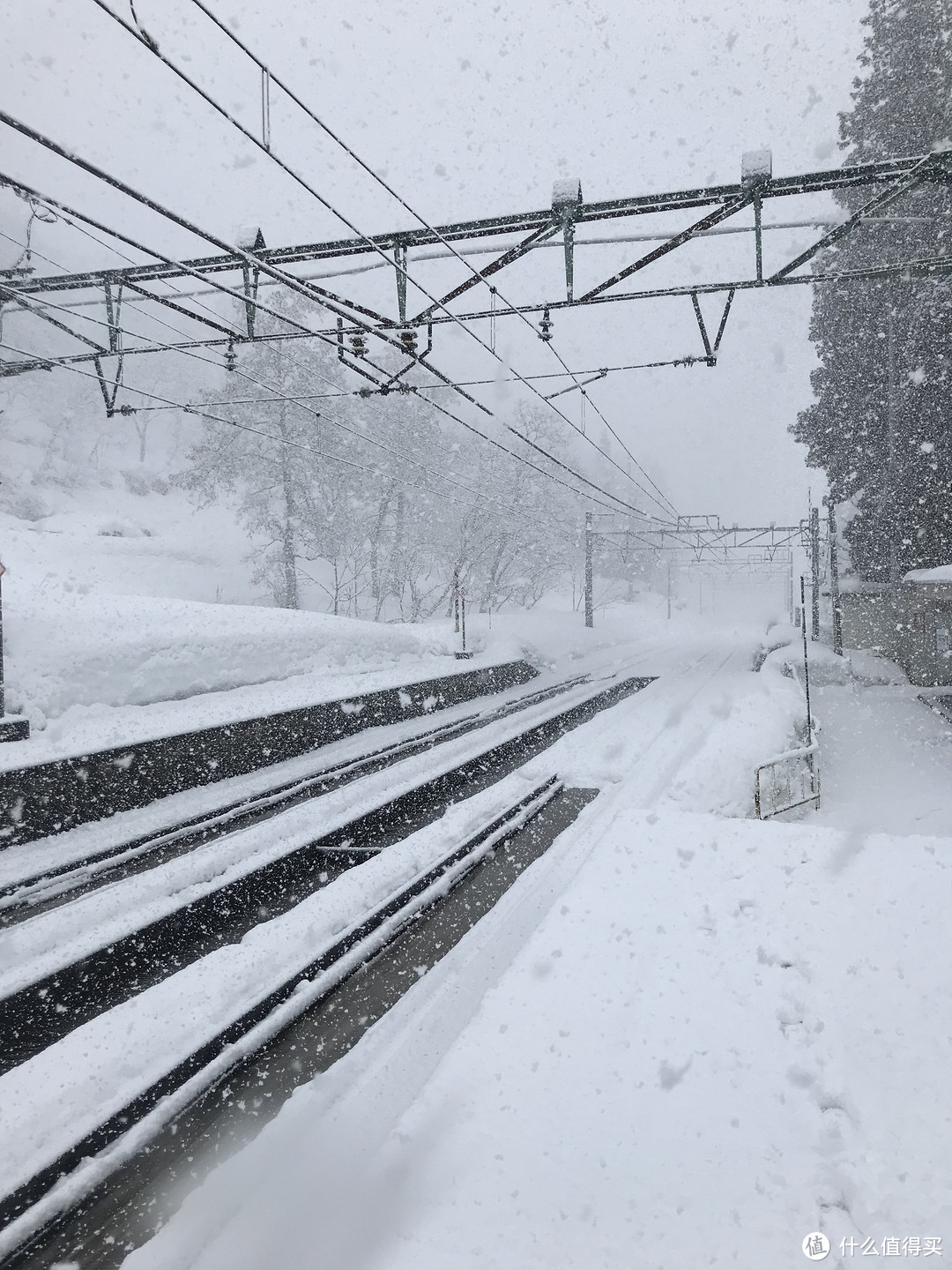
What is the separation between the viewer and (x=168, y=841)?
7125 mm

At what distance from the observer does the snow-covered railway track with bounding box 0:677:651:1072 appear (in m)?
4.33

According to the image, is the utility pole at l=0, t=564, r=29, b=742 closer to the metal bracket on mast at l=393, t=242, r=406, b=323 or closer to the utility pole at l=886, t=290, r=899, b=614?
the metal bracket on mast at l=393, t=242, r=406, b=323

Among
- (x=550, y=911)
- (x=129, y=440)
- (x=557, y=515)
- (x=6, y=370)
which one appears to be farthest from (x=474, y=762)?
(x=129, y=440)

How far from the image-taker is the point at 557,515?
155ft

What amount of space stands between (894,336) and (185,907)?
85.3 feet

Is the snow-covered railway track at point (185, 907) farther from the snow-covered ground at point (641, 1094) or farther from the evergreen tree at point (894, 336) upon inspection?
the evergreen tree at point (894, 336)

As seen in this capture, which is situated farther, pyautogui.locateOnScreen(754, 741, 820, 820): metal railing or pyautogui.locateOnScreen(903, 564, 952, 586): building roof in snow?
pyautogui.locateOnScreen(903, 564, 952, 586): building roof in snow

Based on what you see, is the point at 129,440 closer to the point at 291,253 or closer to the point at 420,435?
the point at 420,435

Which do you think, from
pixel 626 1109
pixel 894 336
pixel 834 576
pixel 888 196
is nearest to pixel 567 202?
pixel 888 196

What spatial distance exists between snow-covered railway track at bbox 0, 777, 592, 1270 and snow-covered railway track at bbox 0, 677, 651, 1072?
91 centimetres

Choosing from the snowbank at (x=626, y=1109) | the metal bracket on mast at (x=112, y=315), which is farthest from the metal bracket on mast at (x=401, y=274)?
A: the snowbank at (x=626, y=1109)

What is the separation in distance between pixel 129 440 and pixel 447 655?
5754 cm

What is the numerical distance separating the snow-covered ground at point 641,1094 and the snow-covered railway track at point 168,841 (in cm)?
348

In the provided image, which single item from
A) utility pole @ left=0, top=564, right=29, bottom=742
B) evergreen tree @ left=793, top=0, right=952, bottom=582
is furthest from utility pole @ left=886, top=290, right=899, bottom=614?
utility pole @ left=0, top=564, right=29, bottom=742
